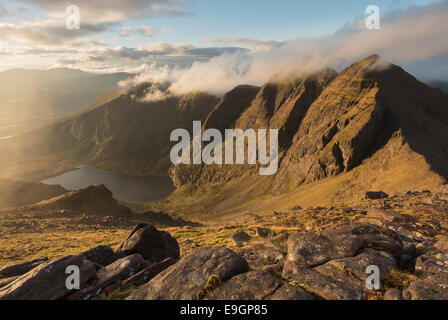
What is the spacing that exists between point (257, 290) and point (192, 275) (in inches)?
125

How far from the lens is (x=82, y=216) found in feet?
200

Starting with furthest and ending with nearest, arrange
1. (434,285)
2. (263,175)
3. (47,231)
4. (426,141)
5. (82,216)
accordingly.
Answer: (263,175) < (426,141) < (82,216) < (47,231) < (434,285)

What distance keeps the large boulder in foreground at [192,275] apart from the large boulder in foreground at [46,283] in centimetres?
422

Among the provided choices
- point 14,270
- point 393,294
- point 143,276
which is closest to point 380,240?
point 393,294

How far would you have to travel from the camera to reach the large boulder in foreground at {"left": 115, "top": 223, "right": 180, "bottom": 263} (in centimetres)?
2016

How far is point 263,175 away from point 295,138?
34521 mm

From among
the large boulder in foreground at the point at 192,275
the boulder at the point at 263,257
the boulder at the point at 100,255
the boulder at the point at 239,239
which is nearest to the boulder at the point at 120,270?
the large boulder in foreground at the point at 192,275

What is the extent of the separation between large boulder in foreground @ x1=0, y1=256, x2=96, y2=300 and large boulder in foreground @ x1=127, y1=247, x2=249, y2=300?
4218 mm

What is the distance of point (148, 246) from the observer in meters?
20.6

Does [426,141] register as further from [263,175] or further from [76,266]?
[76,266]

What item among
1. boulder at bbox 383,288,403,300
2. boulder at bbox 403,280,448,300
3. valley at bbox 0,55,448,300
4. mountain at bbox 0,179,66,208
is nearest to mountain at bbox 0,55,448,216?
valley at bbox 0,55,448,300

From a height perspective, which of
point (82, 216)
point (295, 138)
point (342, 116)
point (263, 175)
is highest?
point (342, 116)
